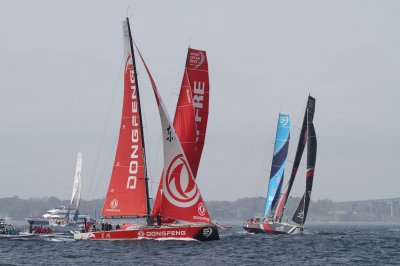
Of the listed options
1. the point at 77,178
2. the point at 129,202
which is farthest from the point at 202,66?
the point at 77,178

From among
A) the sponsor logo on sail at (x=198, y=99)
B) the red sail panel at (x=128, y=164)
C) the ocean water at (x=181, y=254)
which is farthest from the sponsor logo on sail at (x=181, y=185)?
the sponsor logo on sail at (x=198, y=99)

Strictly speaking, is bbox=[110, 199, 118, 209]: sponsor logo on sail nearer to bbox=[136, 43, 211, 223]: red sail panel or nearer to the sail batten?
bbox=[136, 43, 211, 223]: red sail panel

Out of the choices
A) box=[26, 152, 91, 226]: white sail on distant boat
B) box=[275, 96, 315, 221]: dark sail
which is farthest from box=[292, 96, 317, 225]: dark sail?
box=[26, 152, 91, 226]: white sail on distant boat

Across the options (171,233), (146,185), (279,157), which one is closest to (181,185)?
(146,185)

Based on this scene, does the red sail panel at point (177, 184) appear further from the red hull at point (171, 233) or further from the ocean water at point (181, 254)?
the ocean water at point (181, 254)

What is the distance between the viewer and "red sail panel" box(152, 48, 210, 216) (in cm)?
5772

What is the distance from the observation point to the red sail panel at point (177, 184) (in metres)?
54.1

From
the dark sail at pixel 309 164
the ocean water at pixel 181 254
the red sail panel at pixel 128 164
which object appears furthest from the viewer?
the dark sail at pixel 309 164

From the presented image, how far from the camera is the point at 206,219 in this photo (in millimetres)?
54250

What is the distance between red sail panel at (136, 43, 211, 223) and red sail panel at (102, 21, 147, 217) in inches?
79.9

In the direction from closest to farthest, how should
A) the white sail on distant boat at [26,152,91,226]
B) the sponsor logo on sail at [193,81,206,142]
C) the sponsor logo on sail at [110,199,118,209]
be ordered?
the sponsor logo on sail at [110,199,118,209] < the sponsor logo on sail at [193,81,206,142] < the white sail on distant boat at [26,152,91,226]

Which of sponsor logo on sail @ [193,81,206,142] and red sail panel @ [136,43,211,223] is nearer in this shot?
red sail panel @ [136,43,211,223]

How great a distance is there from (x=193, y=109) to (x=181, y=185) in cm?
618

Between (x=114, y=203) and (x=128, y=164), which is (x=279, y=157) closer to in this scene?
(x=128, y=164)
